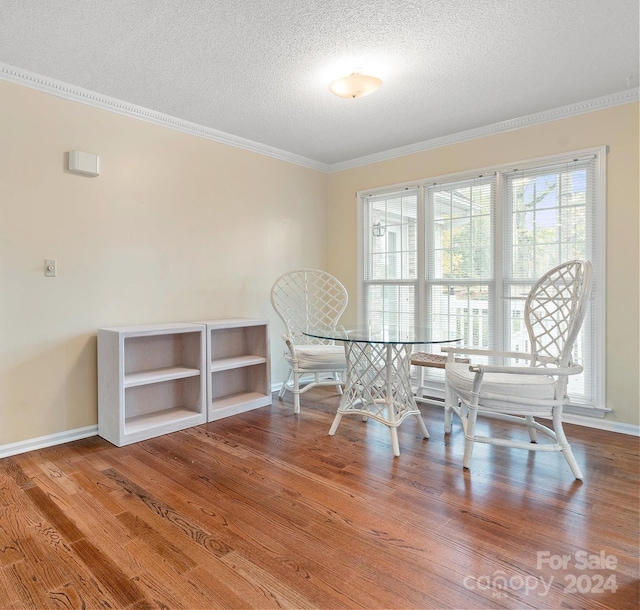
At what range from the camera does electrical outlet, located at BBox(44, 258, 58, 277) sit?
2.64m

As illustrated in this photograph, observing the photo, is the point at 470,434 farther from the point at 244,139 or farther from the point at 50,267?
the point at 244,139

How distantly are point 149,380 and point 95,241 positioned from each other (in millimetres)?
1040

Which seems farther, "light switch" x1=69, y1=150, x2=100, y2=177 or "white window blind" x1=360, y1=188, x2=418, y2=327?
A: "white window blind" x1=360, y1=188, x2=418, y2=327

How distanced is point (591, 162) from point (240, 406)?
323cm

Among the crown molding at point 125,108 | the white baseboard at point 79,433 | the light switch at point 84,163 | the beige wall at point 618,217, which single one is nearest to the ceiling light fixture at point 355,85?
the crown molding at point 125,108

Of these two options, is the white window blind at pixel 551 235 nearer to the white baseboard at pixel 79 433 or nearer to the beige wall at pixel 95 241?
the white baseboard at pixel 79 433

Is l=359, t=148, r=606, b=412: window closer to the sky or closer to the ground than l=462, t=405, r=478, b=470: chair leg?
closer to the sky

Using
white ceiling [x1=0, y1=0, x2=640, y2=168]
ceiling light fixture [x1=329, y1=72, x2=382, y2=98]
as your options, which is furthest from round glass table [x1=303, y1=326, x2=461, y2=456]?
white ceiling [x1=0, y1=0, x2=640, y2=168]

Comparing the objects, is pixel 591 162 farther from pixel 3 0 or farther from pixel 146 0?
pixel 3 0

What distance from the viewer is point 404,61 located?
2.41m

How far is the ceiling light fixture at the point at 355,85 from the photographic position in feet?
8.07

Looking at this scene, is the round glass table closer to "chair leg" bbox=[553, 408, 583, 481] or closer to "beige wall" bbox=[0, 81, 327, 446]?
"chair leg" bbox=[553, 408, 583, 481]

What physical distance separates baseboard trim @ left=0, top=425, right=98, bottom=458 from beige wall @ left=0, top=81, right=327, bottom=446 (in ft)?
0.12

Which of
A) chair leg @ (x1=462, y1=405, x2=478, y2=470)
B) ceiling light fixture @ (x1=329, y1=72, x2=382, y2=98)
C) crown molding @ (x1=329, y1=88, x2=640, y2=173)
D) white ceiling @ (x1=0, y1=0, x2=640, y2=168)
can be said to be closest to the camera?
white ceiling @ (x1=0, y1=0, x2=640, y2=168)
